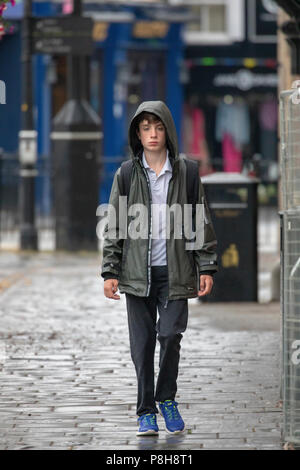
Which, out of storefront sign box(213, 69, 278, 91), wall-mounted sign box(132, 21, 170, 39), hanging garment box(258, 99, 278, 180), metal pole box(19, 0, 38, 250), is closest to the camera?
metal pole box(19, 0, 38, 250)

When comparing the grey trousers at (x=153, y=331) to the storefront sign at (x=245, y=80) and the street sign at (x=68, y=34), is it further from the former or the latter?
the storefront sign at (x=245, y=80)

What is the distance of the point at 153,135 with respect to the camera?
7688 mm

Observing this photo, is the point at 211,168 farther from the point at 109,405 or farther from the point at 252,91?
Answer: the point at 109,405

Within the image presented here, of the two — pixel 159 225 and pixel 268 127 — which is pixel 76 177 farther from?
pixel 268 127

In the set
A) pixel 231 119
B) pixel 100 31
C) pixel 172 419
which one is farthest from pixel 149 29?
pixel 172 419

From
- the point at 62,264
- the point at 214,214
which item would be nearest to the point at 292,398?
the point at 214,214

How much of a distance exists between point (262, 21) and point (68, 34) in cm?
1559

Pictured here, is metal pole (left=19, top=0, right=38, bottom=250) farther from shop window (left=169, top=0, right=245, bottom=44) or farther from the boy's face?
shop window (left=169, top=0, right=245, bottom=44)

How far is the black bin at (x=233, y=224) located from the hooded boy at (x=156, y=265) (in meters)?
6.12

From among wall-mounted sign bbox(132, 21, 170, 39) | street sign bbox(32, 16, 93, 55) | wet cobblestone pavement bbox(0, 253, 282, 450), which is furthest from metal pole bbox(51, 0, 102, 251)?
wall-mounted sign bbox(132, 21, 170, 39)

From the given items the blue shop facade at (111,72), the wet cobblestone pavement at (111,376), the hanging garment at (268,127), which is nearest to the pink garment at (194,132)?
the blue shop facade at (111,72)

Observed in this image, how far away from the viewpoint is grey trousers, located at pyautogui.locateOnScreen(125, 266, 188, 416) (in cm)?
766

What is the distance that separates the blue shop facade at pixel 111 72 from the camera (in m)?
32.0
